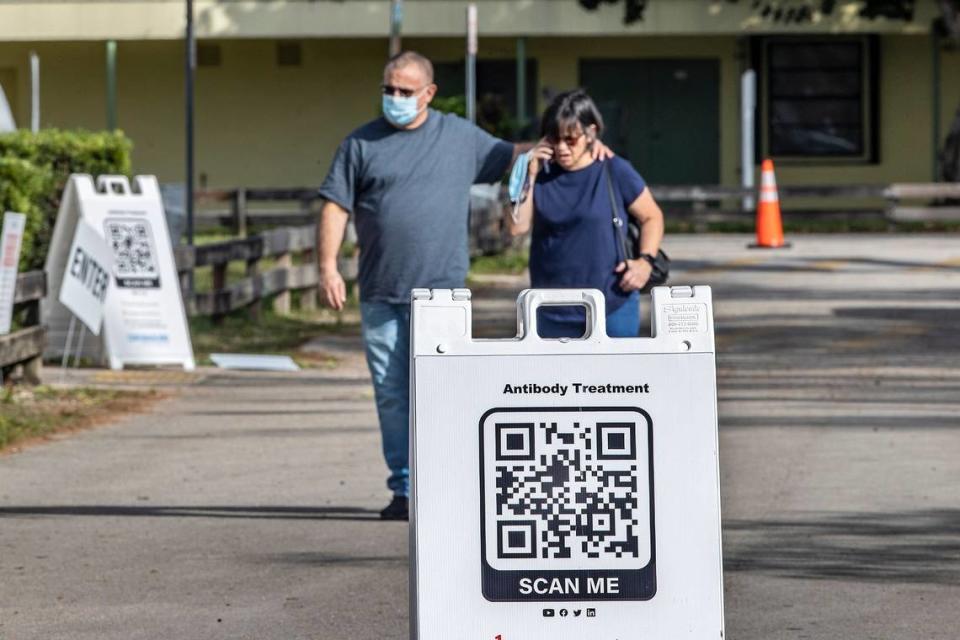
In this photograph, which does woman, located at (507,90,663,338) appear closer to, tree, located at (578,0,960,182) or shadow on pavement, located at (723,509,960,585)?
shadow on pavement, located at (723,509,960,585)

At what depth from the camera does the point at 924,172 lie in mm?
34281

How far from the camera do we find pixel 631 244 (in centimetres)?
799

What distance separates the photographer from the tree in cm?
3194

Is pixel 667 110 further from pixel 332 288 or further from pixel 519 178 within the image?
pixel 519 178

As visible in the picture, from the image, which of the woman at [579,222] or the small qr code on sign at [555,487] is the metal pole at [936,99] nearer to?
the woman at [579,222]

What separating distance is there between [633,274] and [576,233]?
0.27m

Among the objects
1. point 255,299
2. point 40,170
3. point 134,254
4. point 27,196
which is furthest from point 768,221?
point 27,196

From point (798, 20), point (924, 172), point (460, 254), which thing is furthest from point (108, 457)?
point (924, 172)

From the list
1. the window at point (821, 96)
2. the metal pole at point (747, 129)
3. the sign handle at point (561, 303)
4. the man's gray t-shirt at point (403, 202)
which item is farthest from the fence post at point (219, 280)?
the window at point (821, 96)

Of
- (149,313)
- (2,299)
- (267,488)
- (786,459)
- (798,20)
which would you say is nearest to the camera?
(267,488)

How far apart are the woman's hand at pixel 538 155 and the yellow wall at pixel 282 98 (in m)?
26.6

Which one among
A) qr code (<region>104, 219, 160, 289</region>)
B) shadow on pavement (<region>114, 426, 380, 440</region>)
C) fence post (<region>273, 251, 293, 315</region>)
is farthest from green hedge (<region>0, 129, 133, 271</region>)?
fence post (<region>273, 251, 293, 315</region>)

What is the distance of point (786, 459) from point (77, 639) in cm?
453

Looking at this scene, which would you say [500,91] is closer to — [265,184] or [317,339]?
[265,184]
